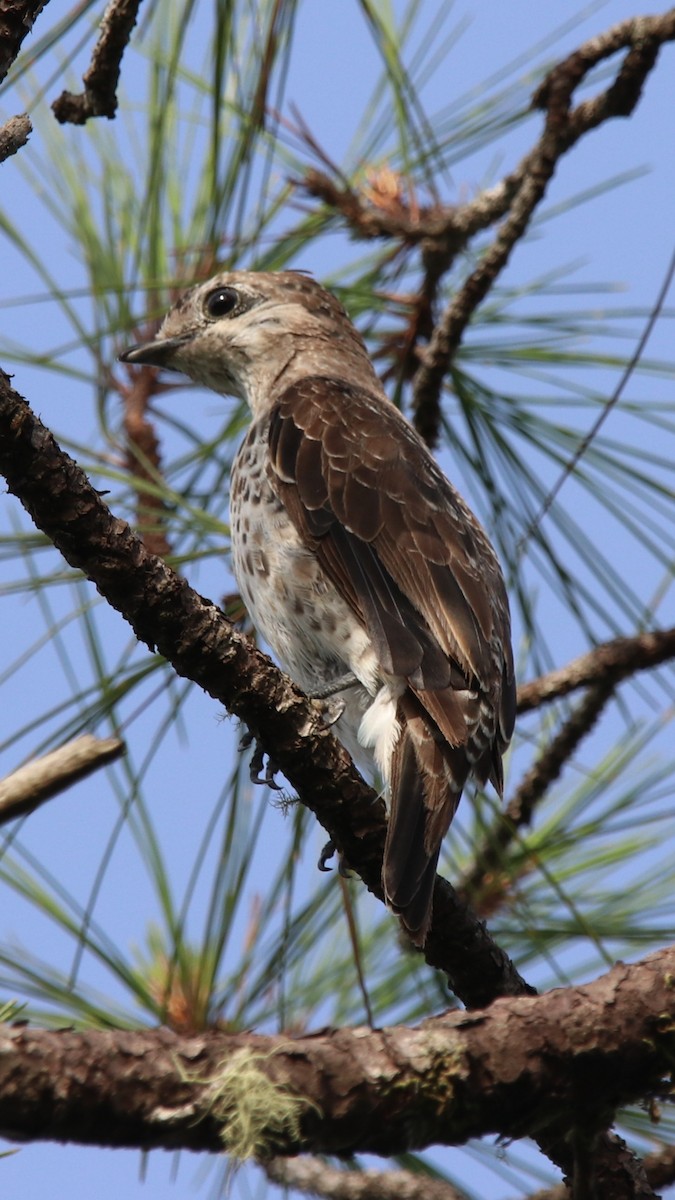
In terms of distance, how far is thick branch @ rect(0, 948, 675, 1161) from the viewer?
2139 millimetres

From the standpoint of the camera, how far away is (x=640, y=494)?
5.81 meters

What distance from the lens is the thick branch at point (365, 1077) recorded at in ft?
7.02

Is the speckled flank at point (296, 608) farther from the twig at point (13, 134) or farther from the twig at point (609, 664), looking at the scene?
the twig at point (13, 134)

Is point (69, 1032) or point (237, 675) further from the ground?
point (237, 675)

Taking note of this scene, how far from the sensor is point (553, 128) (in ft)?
17.3

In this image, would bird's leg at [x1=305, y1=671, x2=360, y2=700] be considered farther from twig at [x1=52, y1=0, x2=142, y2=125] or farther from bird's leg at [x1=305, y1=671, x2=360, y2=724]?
twig at [x1=52, y1=0, x2=142, y2=125]

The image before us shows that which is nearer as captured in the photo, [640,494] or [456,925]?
[456,925]

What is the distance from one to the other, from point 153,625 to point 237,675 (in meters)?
0.25

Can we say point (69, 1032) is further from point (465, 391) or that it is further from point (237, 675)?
point (465, 391)

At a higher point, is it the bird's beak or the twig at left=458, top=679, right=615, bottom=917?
the bird's beak

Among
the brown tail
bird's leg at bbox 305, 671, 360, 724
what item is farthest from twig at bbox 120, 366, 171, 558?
the brown tail

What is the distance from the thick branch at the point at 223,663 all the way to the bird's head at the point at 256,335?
2626 millimetres

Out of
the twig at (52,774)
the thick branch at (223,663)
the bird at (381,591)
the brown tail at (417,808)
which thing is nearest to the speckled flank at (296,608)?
the bird at (381,591)

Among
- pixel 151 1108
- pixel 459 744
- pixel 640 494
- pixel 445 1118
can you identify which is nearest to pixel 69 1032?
pixel 151 1108
